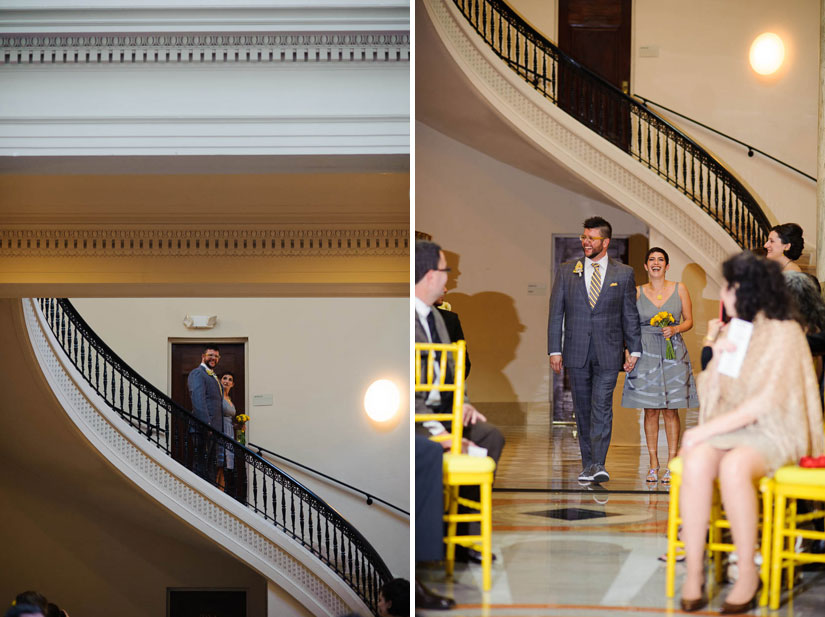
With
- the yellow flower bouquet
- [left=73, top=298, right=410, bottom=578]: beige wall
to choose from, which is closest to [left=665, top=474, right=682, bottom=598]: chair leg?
the yellow flower bouquet

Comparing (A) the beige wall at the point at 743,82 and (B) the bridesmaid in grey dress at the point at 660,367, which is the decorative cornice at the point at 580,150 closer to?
(B) the bridesmaid in grey dress at the point at 660,367

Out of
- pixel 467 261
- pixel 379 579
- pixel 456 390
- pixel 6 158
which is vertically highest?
pixel 6 158

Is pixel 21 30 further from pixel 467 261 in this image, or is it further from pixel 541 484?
pixel 541 484

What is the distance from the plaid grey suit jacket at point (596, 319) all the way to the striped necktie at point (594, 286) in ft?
0.04

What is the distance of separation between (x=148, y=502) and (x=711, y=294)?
745 centimetres

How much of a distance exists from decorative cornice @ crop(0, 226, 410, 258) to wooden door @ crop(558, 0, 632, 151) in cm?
321

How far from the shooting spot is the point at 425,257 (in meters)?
3.16

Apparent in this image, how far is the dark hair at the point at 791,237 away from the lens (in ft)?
9.59

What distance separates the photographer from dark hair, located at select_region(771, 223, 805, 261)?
9.59 feet

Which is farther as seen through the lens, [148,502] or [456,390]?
[148,502]

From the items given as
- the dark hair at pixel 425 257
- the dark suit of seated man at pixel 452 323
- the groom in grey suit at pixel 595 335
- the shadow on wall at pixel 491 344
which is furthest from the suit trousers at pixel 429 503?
the dark hair at pixel 425 257

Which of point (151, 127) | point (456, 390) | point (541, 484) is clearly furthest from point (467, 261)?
point (151, 127)

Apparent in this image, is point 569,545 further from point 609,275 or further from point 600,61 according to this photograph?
point 600,61

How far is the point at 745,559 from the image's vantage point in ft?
9.01
